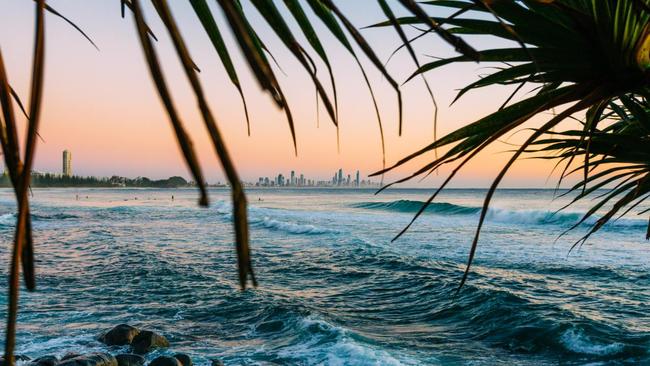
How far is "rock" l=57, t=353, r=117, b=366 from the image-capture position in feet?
19.4

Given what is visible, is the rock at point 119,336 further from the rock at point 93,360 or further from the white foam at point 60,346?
the rock at point 93,360

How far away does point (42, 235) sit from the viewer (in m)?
22.2

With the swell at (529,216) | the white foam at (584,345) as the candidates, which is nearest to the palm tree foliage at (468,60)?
the white foam at (584,345)

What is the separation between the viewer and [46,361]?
6.12 metres

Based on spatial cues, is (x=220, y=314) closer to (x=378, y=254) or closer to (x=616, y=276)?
(x=378, y=254)

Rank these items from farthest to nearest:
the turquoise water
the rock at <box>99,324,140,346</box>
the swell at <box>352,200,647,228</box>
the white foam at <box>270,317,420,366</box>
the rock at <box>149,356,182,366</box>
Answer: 1. the swell at <box>352,200,647,228</box>
2. the turquoise water
3. the rock at <box>99,324,140,346</box>
4. the white foam at <box>270,317,420,366</box>
5. the rock at <box>149,356,182,366</box>

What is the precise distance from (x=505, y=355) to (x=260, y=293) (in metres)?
5.33

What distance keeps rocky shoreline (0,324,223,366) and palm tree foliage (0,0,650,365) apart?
19.3 feet

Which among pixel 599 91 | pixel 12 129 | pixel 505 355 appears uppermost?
pixel 599 91

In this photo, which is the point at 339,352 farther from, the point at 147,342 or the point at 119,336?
the point at 119,336

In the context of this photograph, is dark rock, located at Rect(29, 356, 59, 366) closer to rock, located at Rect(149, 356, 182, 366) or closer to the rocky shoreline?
the rocky shoreline

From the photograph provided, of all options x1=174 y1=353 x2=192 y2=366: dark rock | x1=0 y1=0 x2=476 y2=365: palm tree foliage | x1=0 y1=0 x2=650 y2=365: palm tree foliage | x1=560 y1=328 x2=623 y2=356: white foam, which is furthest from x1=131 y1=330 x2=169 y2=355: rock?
x1=0 y1=0 x2=476 y2=365: palm tree foliage

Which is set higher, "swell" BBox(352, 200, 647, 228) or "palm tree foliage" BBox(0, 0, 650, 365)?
"palm tree foliage" BBox(0, 0, 650, 365)

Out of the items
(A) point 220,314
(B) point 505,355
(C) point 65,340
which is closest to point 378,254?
(A) point 220,314
